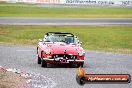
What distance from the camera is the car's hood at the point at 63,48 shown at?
667 inches

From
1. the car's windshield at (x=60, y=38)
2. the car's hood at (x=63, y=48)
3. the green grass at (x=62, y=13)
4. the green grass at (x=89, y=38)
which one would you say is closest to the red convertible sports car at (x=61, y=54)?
the car's hood at (x=63, y=48)

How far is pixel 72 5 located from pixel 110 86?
257ft

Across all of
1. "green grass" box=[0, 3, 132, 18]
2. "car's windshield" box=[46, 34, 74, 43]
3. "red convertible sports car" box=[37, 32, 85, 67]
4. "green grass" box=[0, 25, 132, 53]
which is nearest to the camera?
"red convertible sports car" box=[37, 32, 85, 67]

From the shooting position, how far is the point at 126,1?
90.4 m

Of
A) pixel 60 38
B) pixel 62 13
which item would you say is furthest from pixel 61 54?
pixel 62 13

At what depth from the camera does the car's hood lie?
55.6 feet

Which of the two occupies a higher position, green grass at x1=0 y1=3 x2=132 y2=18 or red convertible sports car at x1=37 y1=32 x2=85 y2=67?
red convertible sports car at x1=37 y1=32 x2=85 y2=67

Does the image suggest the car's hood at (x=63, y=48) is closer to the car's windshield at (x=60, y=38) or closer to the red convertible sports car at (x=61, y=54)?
the red convertible sports car at (x=61, y=54)

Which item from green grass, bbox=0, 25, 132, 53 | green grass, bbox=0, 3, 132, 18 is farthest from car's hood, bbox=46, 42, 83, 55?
green grass, bbox=0, 3, 132, 18

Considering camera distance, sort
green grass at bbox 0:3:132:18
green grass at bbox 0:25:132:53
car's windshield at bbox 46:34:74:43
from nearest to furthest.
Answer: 1. car's windshield at bbox 46:34:74:43
2. green grass at bbox 0:25:132:53
3. green grass at bbox 0:3:132:18

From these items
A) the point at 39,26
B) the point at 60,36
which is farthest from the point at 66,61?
the point at 39,26

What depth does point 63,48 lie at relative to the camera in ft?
56.2

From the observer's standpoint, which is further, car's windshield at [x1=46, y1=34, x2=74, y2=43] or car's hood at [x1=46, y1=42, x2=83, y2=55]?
car's windshield at [x1=46, y1=34, x2=74, y2=43]

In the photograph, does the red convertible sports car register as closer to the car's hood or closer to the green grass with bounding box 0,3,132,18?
the car's hood
